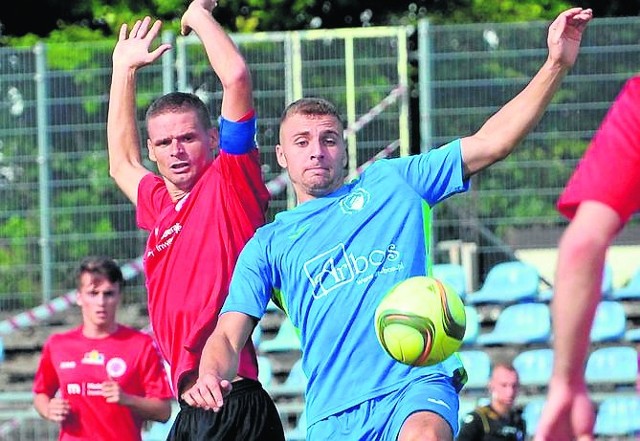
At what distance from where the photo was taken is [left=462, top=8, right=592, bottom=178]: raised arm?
5.59m

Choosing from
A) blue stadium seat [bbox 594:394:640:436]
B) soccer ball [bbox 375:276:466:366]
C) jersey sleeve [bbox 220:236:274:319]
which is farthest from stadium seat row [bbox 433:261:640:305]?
soccer ball [bbox 375:276:466:366]

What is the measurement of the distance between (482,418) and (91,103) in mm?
6254

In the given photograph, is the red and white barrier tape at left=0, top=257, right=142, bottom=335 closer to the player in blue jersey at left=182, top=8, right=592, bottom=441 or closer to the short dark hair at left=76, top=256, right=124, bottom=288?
the short dark hair at left=76, top=256, right=124, bottom=288

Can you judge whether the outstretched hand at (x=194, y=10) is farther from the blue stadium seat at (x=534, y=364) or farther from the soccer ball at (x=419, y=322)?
the blue stadium seat at (x=534, y=364)

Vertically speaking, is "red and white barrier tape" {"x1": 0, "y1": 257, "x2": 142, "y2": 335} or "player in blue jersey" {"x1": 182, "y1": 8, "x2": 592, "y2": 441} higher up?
"player in blue jersey" {"x1": 182, "y1": 8, "x2": 592, "y2": 441}

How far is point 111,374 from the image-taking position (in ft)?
31.9

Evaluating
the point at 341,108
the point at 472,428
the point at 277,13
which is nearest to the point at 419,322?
the point at 472,428

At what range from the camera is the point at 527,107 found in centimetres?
604

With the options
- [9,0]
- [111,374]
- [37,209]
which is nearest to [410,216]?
[111,374]

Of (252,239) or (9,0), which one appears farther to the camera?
(9,0)

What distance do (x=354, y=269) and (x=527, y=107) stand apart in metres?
0.93

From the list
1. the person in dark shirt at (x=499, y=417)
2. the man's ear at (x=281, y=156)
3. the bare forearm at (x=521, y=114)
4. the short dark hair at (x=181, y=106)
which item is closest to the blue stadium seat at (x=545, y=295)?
the person in dark shirt at (x=499, y=417)

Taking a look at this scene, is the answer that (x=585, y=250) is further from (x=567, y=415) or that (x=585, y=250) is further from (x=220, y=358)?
(x=220, y=358)

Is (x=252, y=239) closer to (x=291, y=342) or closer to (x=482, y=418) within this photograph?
(x=482, y=418)
